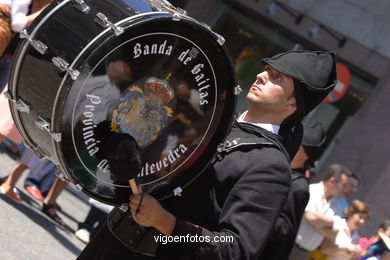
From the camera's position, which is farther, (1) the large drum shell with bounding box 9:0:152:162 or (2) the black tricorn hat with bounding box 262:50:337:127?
(2) the black tricorn hat with bounding box 262:50:337:127

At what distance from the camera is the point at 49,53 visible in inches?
102

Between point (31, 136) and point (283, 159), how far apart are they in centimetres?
101

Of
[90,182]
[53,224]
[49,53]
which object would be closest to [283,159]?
[90,182]

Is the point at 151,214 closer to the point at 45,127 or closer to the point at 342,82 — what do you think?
the point at 45,127

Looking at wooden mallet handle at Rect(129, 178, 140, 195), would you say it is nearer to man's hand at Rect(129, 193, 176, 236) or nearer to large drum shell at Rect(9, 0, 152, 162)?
man's hand at Rect(129, 193, 176, 236)

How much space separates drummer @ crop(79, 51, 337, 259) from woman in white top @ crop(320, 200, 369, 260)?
3539 mm

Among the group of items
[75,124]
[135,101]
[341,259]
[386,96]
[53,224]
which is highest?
[386,96]

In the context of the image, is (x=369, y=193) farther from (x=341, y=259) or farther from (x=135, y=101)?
(x=135, y=101)

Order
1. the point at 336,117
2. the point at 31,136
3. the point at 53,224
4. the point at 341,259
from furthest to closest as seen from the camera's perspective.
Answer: the point at 336,117 < the point at 341,259 < the point at 53,224 < the point at 31,136

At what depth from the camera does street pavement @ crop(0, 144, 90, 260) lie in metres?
4.88

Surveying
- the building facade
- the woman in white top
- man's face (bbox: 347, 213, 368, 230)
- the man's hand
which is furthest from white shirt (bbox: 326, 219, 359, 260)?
the building facade

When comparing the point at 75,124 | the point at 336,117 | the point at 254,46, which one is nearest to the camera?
the point at 75,124

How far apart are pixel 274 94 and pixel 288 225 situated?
113 cm

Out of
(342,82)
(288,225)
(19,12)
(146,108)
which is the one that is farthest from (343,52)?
(146,108)
